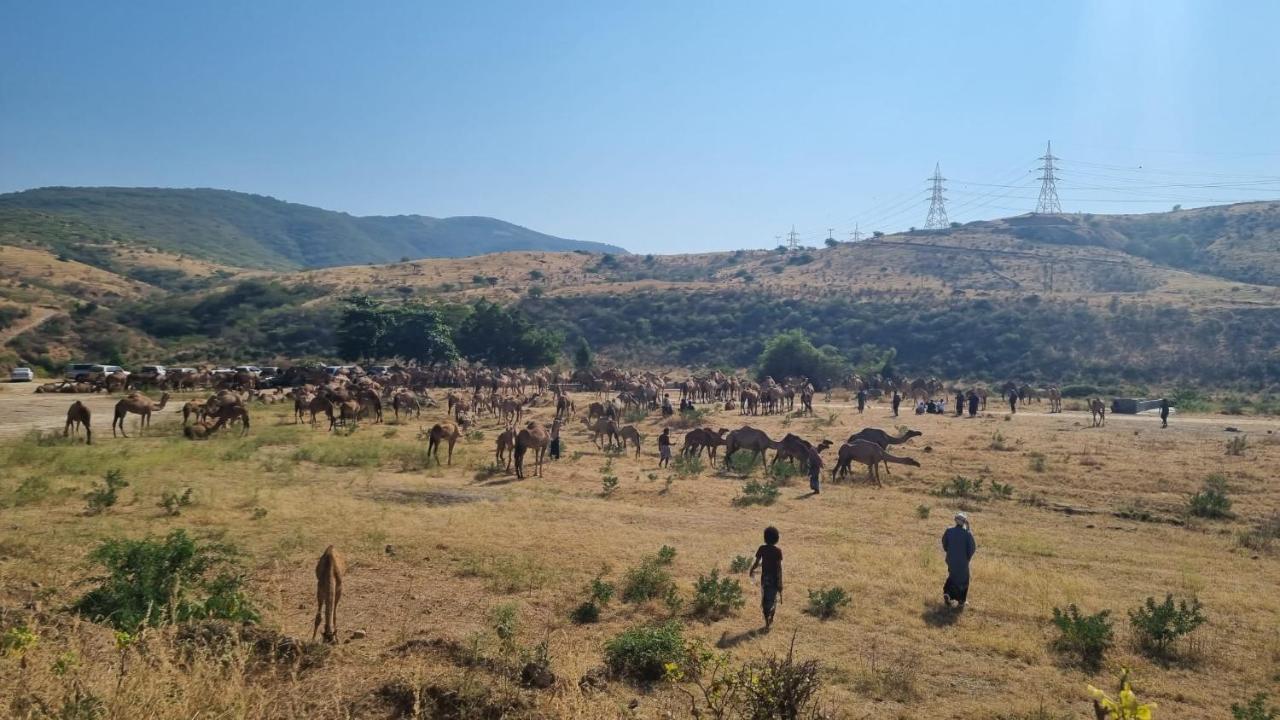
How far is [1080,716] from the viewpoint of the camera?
7.25 meters

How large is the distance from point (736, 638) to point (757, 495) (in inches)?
375

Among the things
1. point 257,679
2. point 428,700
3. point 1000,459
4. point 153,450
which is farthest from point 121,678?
point 1000,459

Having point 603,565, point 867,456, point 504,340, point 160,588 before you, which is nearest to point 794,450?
point 867,456

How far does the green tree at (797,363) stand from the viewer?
55.6 m

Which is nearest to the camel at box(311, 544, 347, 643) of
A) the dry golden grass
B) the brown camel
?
the dry golden grass

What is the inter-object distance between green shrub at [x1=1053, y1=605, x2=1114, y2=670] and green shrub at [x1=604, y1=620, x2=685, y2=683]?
14.4 ft

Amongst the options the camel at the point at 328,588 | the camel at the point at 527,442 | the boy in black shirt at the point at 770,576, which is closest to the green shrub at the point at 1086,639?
the boy in black shirt at the point at 770,576

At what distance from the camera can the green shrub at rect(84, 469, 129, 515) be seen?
13.5 meters

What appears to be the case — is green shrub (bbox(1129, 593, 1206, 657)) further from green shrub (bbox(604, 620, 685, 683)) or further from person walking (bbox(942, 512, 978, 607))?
green shrub (bbox(604, 620, 685, 683))

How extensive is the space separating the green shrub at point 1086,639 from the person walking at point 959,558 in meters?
1.40

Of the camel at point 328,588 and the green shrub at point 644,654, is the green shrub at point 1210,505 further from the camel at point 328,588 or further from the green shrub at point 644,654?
the camel at point 328,588

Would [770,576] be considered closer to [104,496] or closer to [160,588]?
[160,588]

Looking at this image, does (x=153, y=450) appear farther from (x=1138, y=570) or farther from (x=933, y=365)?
(x=933, y=365)

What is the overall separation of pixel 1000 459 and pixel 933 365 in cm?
4057
